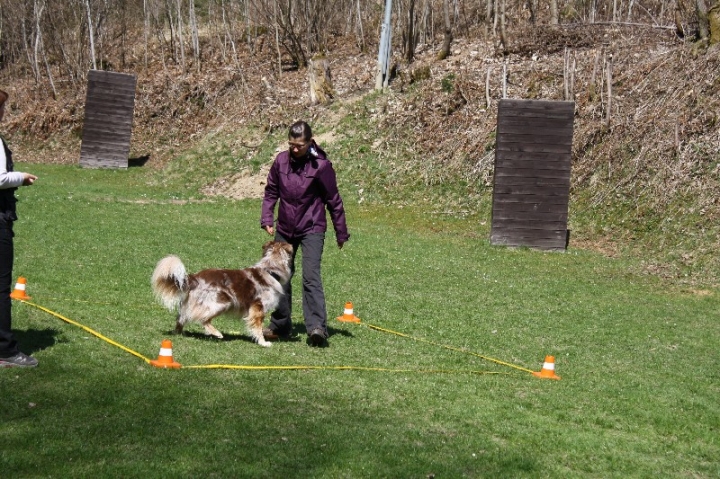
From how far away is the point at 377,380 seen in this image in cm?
757

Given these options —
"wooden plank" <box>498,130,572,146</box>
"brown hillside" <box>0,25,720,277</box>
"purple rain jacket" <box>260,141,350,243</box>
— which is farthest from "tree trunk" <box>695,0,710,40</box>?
"purple rain jacket" <box>260,141,350,243</box>

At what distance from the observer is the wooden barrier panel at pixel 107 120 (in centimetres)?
3145

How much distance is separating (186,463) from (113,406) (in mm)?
1093

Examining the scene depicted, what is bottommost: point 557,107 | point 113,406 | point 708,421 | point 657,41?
point 708,421

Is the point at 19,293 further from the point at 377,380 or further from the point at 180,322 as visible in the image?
the point at 377,380

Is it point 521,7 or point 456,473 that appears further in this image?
point 521,7

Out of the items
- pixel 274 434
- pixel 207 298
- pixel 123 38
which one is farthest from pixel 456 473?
pixel 123 38

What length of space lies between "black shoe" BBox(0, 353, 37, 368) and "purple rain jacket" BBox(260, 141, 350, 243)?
2.76m

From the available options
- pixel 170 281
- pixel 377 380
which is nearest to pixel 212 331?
pixel 170 281

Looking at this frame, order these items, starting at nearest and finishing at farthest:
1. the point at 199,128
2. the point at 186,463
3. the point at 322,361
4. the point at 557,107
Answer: the point at 186,463 → the point at 322,361 → the point at 557,107 → the point at 199,128

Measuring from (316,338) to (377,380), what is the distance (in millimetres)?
1248

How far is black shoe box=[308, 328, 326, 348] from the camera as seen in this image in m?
8.59

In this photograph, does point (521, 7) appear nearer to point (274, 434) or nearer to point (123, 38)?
point (123, 38)

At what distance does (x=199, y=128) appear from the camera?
114ft
